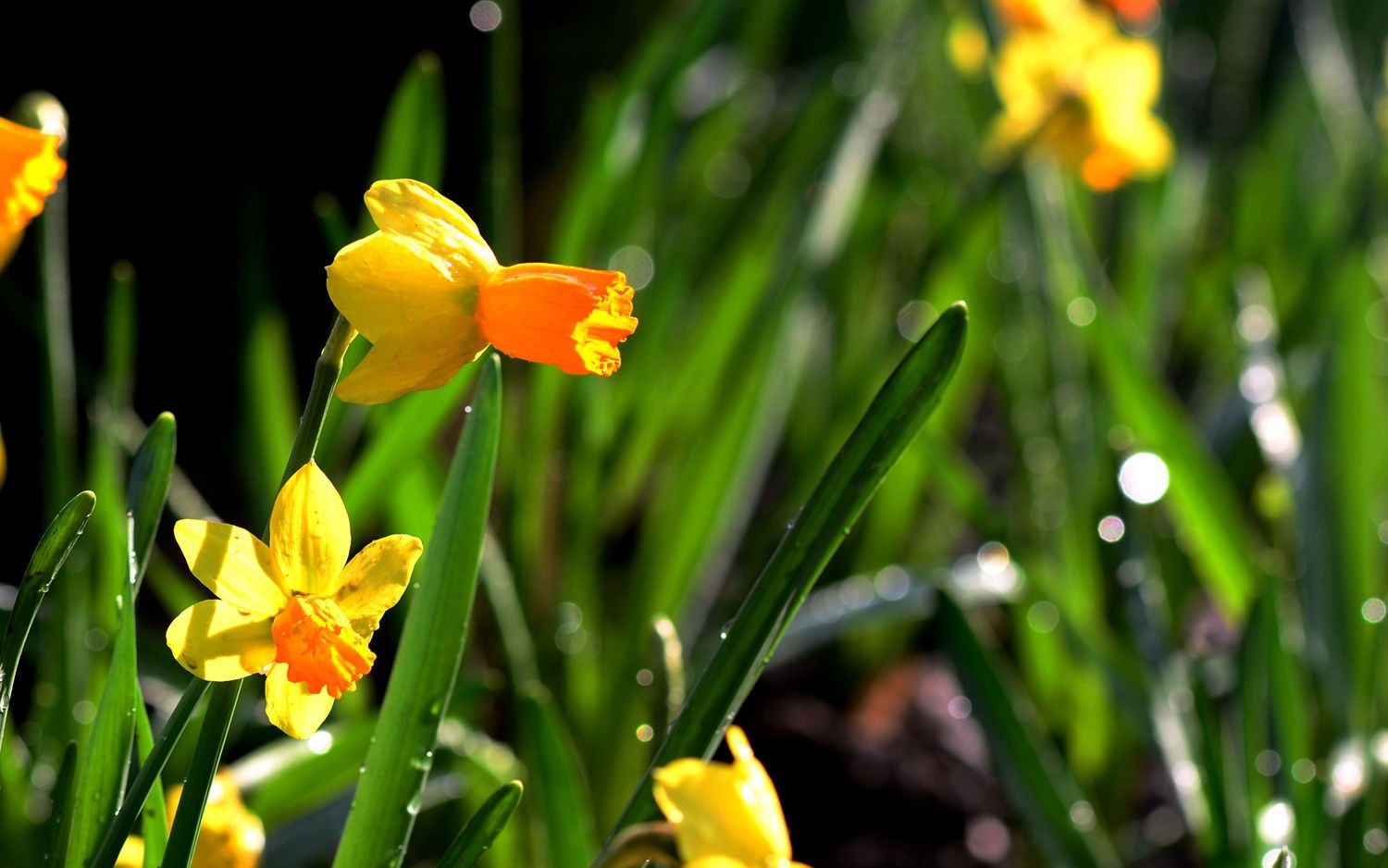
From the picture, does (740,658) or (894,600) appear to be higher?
(740,658)

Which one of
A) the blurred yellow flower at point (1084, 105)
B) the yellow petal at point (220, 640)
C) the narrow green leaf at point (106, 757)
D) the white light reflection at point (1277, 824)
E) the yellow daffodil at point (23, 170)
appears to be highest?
the blurred yellow flower at point (1084, 105)

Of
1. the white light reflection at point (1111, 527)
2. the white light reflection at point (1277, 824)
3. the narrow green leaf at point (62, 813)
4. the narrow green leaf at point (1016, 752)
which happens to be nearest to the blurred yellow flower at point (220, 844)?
the narrow green leaf at point (62, 813)

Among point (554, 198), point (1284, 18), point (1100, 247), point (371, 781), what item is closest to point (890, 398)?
point (371, 781)

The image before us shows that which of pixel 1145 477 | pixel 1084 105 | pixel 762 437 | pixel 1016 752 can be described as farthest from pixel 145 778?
pixel 1084 105

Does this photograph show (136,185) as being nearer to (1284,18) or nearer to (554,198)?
(554,198)

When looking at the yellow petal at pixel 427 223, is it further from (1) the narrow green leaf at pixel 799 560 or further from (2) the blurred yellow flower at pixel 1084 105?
(2) the blurred yellow flower at pixel 1084 105

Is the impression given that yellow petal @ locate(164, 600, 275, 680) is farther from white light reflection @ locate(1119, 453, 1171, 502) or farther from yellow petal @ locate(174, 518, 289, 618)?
white light reflection @ locate(1119, 453, 1171, 502)

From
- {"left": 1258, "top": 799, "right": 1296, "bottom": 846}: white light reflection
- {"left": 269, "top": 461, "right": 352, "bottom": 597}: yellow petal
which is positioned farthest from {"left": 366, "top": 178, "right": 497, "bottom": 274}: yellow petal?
{"left": 1258, "top": 799, "right": 1296, "bottom": 846}: white light reflection
